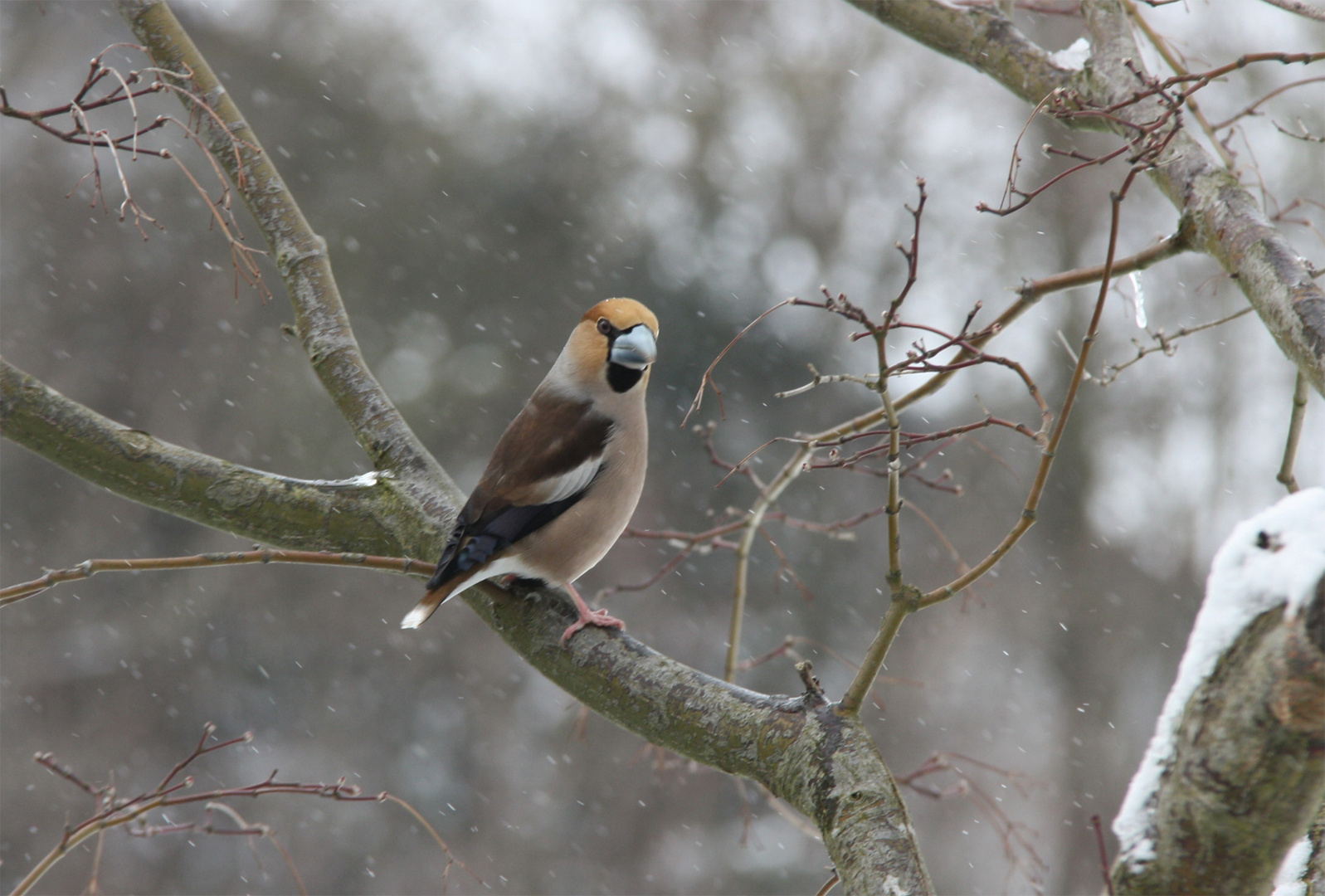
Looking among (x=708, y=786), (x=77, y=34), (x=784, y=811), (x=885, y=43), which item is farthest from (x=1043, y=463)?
(x=77, y=34)

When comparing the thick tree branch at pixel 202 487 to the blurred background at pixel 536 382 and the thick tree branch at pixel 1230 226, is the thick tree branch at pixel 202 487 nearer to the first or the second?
the thick tree branch at pixel 1230 226

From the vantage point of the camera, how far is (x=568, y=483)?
122 inches

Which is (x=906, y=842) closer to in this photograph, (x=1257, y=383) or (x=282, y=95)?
(x=1257, y=383)

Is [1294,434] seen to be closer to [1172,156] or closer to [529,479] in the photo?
[1172,156]

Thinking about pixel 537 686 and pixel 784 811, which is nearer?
pixel 784 811

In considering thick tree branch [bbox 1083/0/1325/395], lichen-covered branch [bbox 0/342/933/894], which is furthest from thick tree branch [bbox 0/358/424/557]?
thick tree branch [bbox 1083/0/1325/395]

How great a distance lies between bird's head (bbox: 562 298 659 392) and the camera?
3025 millimetres

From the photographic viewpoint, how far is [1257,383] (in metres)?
10.2

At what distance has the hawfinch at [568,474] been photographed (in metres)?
2.69

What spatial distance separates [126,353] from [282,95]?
11.9 ft

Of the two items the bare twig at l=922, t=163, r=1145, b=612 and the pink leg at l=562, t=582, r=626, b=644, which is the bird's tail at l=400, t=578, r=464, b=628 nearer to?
the pink leg at l=562, t=582, r=626, b=644

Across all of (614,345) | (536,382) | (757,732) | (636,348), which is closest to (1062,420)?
(757,732)

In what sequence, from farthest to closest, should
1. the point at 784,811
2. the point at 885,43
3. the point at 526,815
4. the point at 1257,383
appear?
the point at 885,43 → the point at 526,815 → the point at 1257,383 → the point at 784,811

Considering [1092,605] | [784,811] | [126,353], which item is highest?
[126,353]
